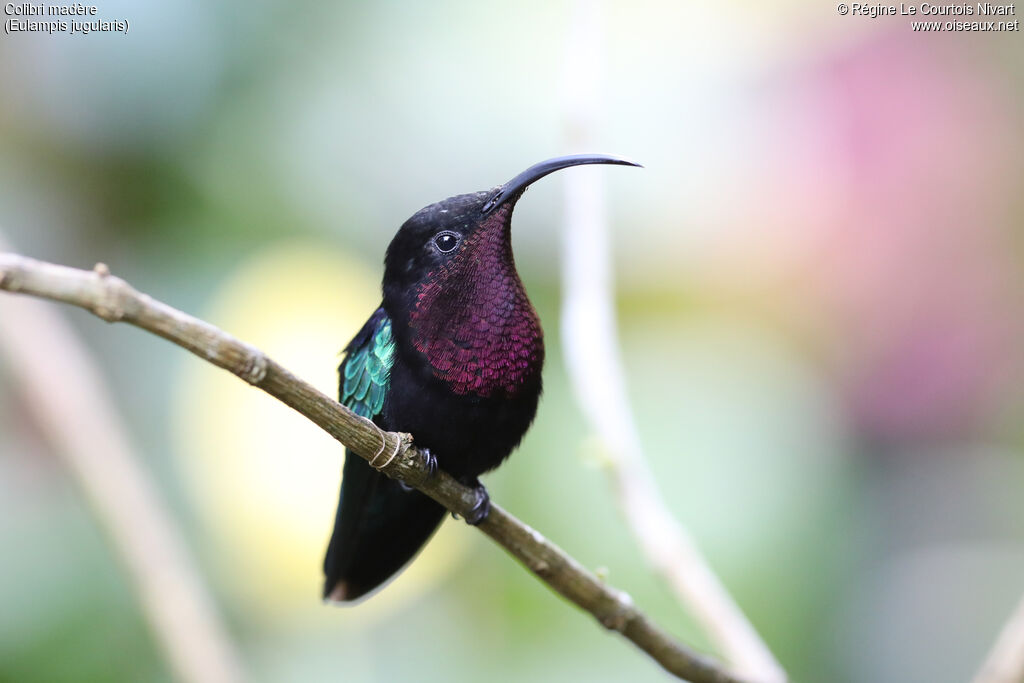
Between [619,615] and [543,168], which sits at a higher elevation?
[543,168]

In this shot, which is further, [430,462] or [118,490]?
[118,490]

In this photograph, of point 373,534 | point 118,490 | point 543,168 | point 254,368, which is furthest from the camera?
point 118,490

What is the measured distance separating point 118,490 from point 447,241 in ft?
3.47

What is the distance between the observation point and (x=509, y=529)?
4.73 feet

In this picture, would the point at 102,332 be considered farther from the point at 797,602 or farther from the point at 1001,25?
the point at 1001,25

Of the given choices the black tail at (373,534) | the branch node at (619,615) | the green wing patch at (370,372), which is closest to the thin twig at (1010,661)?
the branch node at (619,615)

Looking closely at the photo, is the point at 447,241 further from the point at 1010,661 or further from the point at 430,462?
the point at 1010,661

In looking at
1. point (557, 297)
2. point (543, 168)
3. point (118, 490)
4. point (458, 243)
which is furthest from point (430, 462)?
point (557, 297)

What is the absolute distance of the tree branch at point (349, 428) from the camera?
0.83 m

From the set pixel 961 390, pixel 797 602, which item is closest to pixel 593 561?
pixel 797 602

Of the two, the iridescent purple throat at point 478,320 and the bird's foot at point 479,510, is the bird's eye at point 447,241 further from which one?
the bird's foot at point 479,510

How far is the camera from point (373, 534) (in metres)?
1.81

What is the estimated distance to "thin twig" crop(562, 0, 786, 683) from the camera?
187 cm

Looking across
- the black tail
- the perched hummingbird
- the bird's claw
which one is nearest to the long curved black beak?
the perched hummingbird
